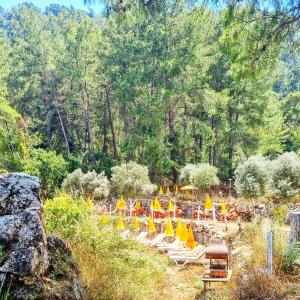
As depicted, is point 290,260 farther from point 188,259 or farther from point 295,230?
point 188,259

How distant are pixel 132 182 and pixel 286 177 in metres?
7.02

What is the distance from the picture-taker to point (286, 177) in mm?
14672

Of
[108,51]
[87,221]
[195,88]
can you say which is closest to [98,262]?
[87,221]

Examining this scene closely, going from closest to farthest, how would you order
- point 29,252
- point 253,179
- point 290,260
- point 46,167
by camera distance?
point 29,252 < point 290,260 < point 253,179 < point 46,167

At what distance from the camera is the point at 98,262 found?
5.61 metres

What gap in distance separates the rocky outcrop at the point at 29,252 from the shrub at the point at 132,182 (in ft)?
45.5

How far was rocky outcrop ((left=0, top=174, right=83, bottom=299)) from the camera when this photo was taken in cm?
410

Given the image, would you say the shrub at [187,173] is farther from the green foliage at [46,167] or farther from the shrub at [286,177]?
the green foliage at [46,167]

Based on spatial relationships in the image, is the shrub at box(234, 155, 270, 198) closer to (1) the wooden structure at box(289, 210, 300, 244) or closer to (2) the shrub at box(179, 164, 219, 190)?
(2) the shrub at box(179, 164, 219, 190)

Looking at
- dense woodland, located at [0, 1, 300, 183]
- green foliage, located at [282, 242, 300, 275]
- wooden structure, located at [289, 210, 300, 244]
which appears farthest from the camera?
dense woodland, located at [0, 1, 300, 183]

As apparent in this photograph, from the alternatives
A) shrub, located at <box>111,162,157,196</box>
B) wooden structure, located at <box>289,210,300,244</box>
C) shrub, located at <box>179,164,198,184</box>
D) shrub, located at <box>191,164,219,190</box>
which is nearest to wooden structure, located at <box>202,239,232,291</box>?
wooden structure, located at <box>289,210,300,244</box>

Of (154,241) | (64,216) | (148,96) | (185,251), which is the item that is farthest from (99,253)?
(148,96)

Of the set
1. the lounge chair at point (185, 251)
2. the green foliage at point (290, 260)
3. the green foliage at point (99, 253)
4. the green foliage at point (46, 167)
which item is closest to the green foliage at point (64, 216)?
the green foliage at point (99, 253)

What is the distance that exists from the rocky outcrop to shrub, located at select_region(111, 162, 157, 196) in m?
13.9
